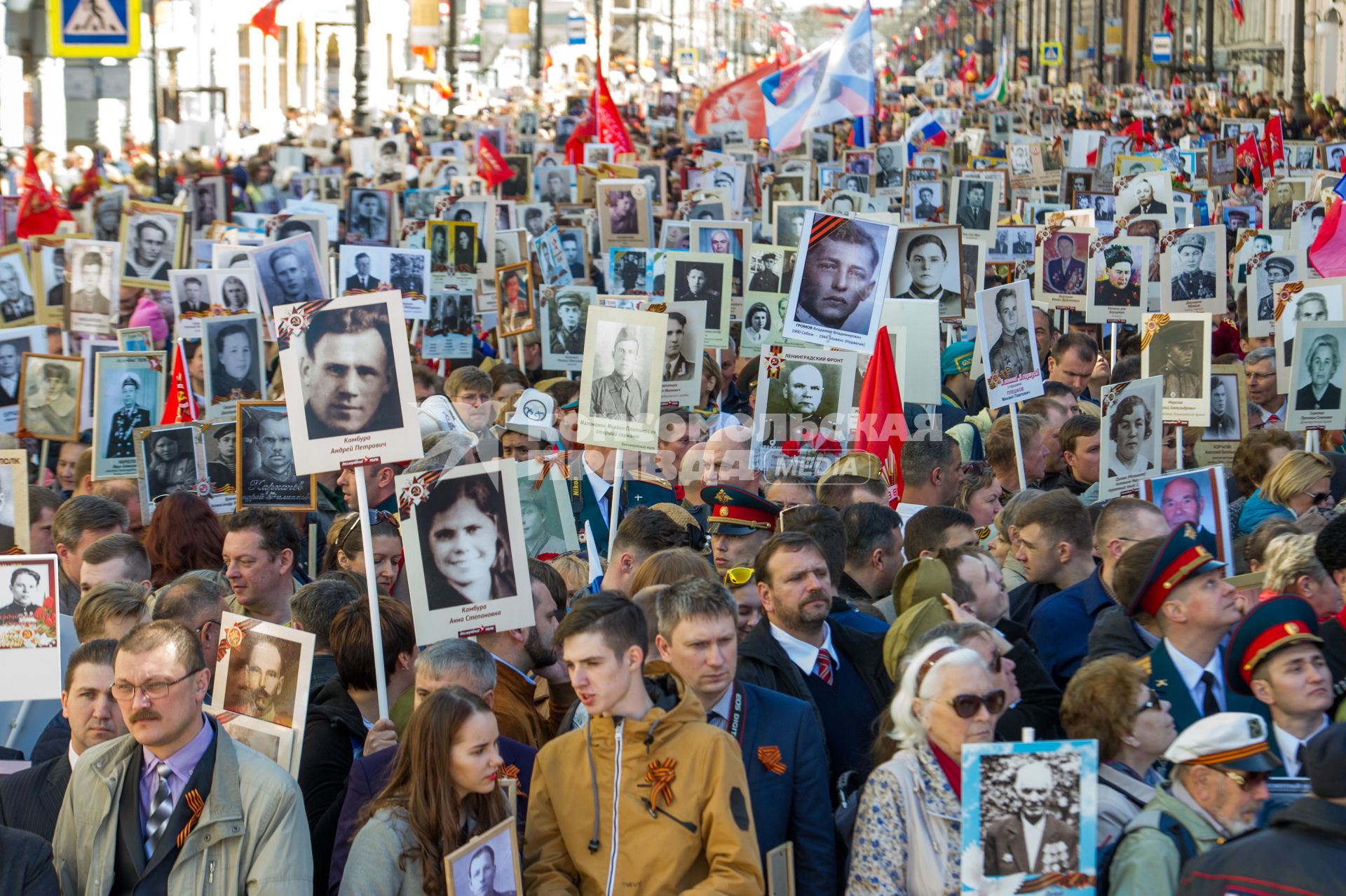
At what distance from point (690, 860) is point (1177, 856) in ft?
3.81

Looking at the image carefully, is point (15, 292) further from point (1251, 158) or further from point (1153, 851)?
point (1251, 158)

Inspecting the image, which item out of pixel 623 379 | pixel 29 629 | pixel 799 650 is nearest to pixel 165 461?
pixel 623 379

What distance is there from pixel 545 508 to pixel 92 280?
5779mm

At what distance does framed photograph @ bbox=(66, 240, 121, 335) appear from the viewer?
1260cm

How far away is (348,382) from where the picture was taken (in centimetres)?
616

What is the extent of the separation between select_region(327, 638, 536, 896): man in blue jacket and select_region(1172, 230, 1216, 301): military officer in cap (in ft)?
28.2

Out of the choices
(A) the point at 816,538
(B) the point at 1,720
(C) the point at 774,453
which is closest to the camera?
(B) the point at 1,720

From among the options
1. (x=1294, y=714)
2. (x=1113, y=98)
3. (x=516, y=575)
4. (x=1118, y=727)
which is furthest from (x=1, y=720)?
(x=1113, y=98)

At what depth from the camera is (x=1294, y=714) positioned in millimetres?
4945

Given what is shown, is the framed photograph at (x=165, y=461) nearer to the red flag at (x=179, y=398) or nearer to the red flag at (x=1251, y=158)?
the red flag at (x=179, y=398)

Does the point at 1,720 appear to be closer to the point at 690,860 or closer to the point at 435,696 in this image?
the point at 435,696

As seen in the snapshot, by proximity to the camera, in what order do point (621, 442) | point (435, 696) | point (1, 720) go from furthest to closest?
point (621, 442), point (1, 720), point (435, 696)

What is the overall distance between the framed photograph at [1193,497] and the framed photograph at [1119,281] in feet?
17.5

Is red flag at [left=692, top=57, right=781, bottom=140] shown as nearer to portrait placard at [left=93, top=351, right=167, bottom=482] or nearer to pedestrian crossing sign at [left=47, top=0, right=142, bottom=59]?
pedestrian crossing sign at [left=47, top=0, right=142, bottom=59]
